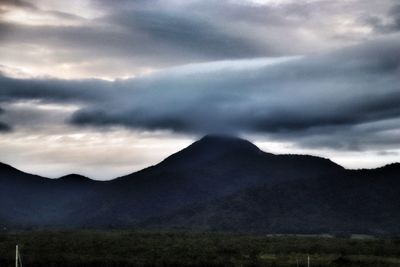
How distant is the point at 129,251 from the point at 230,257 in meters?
17.7

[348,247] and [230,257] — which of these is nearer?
[230,257]

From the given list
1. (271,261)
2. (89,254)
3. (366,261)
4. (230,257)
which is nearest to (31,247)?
(89,254)

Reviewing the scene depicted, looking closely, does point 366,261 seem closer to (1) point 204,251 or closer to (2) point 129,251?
(1) point 204,251

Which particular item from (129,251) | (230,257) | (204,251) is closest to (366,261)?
(230,257)

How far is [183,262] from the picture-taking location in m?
78.0

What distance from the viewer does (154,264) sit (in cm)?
7550

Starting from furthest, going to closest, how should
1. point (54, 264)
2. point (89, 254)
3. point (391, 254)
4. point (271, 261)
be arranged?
1. point (391, 254)
2. point (89, 254)
3. point (271, 261)
4. point (54, 264)

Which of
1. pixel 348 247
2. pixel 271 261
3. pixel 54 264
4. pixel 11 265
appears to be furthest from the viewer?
pixel 348 247

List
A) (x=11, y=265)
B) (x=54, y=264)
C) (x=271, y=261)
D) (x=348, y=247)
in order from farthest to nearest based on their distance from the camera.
Result: (x=348, y=247), (x=271, y=261), (x=54, y=264), (x=11, y=265)

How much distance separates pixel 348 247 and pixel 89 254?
1806 inches

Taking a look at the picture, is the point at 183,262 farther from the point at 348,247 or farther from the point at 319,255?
the point at 348,247

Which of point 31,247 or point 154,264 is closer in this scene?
point 154,264

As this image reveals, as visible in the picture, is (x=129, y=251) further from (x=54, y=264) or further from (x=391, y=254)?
(x=391, y=254)

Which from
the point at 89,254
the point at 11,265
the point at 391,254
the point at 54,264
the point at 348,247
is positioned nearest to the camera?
the point at 11,265
